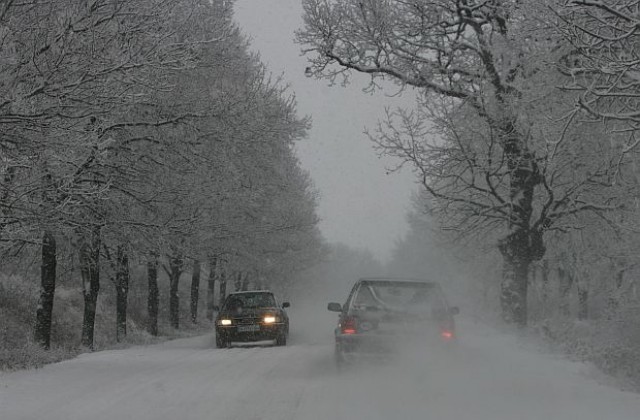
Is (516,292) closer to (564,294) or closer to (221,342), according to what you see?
(221,342)

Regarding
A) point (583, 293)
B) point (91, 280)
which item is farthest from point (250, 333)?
point (583, 293)

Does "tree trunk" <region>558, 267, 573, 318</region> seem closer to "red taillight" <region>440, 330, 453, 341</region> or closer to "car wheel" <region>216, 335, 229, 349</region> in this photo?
"car wheel" <region>216, 335, 229, 349</region>

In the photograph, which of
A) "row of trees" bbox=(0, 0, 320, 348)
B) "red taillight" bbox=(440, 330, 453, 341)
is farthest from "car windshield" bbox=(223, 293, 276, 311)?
"red taillight" bbox=(440, 330, 453, 341)

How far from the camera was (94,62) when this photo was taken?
871cm

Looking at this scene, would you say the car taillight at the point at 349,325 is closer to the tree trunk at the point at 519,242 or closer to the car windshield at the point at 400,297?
the car windshield at the point at 400,297

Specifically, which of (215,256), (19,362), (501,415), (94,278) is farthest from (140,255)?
(501,415)

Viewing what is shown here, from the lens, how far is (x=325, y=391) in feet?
28.9

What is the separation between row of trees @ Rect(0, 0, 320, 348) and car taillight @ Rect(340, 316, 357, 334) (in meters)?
3.89

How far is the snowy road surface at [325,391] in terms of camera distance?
7.29m

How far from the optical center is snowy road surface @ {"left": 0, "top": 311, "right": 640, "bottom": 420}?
7.29 meters

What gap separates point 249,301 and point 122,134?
274 inches

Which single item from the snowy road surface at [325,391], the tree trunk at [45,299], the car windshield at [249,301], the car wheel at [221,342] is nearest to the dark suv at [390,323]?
the snowy road surface at [325,391]

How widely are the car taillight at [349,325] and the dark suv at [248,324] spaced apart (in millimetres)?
8079

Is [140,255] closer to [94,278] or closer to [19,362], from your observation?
[94,278]
